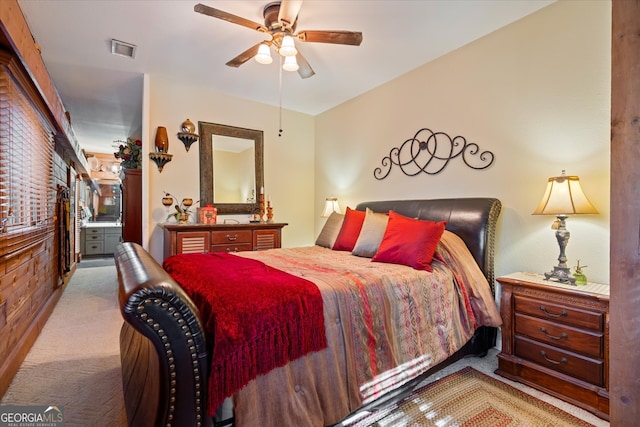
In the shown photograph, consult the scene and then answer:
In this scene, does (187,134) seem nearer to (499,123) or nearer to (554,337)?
(499,123)

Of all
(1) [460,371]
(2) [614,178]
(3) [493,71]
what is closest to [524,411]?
(1) [460,371]

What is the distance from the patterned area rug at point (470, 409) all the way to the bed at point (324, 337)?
0.13 metres

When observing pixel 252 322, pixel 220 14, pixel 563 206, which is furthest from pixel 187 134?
pixel 563 206

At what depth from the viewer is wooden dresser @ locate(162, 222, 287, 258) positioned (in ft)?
10.8

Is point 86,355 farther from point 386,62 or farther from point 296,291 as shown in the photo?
point 386,62

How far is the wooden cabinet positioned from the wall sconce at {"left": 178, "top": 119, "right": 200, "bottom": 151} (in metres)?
1.70

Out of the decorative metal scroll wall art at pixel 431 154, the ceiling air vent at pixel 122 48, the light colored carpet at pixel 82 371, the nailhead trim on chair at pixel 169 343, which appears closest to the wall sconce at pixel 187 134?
the ceiling air vent at pixel 122 48

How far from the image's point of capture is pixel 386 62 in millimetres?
3199

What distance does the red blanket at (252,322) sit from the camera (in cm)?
115

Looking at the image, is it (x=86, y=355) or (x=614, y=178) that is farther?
(x=86, y=355)

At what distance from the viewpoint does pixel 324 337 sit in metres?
1.43

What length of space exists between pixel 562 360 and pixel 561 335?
150mm

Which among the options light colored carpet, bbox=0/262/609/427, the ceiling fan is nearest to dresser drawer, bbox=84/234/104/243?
light colored carpet, bbox=0/262/609/427

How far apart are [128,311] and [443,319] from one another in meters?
1.80
